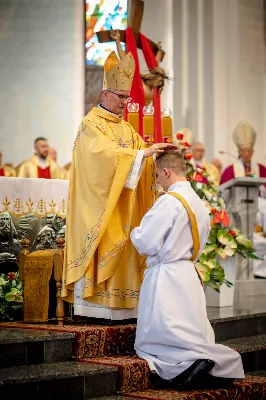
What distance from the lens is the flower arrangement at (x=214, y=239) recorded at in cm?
722

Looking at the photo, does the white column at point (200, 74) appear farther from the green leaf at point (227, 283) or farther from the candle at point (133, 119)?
the candle at point (133, 119)

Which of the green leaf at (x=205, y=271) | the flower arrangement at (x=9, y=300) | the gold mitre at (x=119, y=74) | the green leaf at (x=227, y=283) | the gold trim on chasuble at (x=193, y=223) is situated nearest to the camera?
the gold trim on chasuble at (x=193, y=223)

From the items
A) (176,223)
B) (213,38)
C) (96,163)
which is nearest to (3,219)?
(96,163)

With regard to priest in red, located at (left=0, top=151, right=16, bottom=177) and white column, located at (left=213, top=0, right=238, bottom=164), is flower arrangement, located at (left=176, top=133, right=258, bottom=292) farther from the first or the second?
white column, located at (left=213, top=0, right=238, bottom=164)

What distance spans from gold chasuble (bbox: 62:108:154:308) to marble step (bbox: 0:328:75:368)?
458 millimetres

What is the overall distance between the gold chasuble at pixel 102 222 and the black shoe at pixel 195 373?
0.76 meters

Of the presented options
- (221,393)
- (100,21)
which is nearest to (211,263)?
(221,393)

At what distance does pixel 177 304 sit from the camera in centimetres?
501

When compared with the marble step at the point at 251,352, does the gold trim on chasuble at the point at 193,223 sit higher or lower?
higher

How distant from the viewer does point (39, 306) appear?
572 centimetres

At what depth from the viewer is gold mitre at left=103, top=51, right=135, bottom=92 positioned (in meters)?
5.68

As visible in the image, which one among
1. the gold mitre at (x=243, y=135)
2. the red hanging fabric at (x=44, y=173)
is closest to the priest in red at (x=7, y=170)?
the red hanging fabric at (x=44, y=173)

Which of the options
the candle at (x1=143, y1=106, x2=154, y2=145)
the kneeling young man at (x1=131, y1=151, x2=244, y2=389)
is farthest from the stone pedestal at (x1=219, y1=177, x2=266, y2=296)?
the kneeling young man at (x1=131, y1=151, x2=244, y2=389)

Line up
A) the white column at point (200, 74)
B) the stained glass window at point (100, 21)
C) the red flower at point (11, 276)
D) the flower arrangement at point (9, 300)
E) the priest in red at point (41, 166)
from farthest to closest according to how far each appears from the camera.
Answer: the white column at point (200, 74) → the stained glass window at point (100, 21) → the priest in red at point (41, 166) → the red flower at point (11, 276) → the flower arrangement at point (9, 300)
